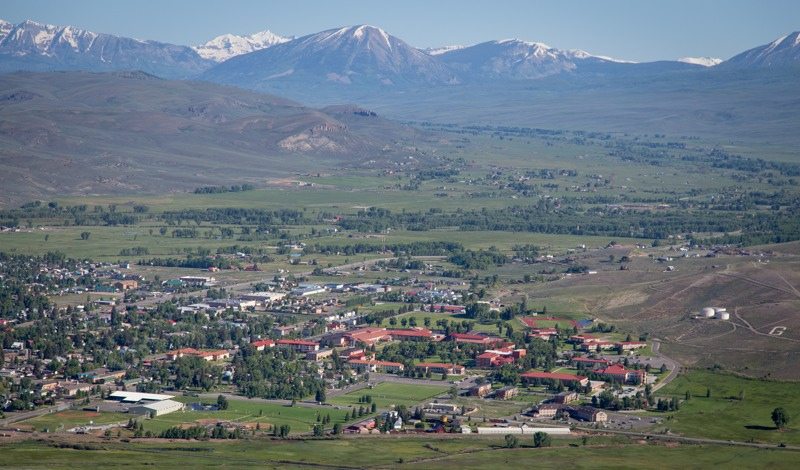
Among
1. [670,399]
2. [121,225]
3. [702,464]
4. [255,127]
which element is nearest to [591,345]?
[670,399]

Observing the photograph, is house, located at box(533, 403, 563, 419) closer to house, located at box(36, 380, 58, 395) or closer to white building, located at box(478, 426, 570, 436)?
white building, located at box(478, 426, 570, 436)

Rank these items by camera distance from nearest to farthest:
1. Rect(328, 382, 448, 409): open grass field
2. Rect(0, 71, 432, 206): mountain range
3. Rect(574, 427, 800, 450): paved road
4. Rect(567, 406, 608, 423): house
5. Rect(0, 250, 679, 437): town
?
1. Rect(574, 427, 800, 450): paved road
2. Rect(0, 250, 679, 437): town
3. Rect(567, 406, 608, 423): house
4. Rect(328, 382, 448, 409): open grass field
5. Rect(0, 71, 432, 206): mountain range

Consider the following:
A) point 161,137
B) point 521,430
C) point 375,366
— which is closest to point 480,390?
point 521,430

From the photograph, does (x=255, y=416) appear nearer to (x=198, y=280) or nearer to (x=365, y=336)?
(x=365, y=336)

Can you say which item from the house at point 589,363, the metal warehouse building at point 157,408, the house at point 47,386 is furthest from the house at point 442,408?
the house at point 47,386

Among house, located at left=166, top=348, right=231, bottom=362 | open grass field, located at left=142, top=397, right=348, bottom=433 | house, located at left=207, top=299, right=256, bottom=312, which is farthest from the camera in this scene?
house, located at left=207, top=299, right=256, bottom=312

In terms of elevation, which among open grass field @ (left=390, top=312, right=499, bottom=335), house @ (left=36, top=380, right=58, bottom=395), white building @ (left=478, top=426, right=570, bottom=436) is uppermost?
open grass field @ (left=390, top=312, right=499, bottom=335)

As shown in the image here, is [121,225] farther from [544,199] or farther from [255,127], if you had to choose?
[255,127]

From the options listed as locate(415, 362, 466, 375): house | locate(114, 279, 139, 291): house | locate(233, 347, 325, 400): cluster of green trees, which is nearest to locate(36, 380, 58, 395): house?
locate(233, 347, 325, 400): cluster of green trees

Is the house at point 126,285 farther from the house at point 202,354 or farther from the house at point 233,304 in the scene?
the house at point 202,354
